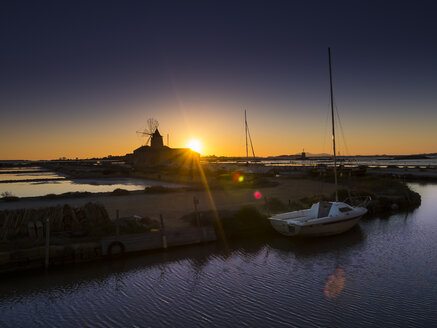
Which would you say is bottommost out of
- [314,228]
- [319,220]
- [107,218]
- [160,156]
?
[314,228]

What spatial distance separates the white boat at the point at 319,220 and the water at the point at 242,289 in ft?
3.30

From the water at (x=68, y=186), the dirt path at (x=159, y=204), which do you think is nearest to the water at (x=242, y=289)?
the dirt path at (x=159, y=204)

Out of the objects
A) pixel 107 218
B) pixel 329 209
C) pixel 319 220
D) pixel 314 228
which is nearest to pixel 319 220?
pixel 319 220

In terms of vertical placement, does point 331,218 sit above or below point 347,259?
above

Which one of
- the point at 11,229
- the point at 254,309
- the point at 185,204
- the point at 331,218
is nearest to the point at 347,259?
the point at 331,218

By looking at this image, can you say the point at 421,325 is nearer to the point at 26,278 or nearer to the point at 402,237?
the point at 402,237

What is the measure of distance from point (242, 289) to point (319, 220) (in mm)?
7938

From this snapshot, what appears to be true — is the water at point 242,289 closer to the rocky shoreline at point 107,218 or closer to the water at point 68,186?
the rocky shoreline at point 107,218

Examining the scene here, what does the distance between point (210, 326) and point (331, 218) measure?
11.3m

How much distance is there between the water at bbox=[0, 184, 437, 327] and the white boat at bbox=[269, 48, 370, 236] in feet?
3.30

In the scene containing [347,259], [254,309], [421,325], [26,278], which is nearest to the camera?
[421,325]

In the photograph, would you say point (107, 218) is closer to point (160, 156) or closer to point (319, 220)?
point (319, 220)

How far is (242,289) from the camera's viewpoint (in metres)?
11.7

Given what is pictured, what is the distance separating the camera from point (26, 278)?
13055 millimetres
